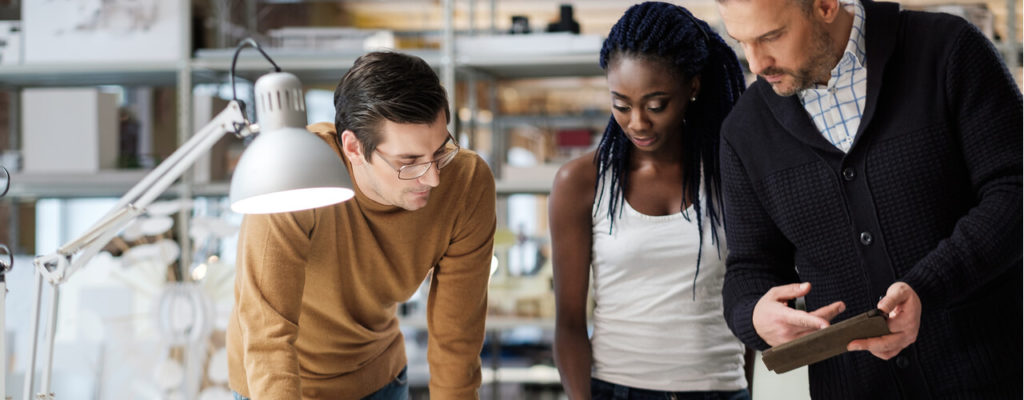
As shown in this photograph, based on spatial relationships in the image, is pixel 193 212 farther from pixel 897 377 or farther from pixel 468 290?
pixel 897 377

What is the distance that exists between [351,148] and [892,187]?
0.72 meters

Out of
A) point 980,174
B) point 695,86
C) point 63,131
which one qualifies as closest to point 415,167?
point 695,86

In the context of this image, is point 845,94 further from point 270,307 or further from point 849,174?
point 270,307

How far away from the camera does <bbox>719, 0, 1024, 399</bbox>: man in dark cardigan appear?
1019mm

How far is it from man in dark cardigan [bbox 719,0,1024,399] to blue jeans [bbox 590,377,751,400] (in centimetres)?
22

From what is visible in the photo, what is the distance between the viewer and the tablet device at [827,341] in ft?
3.12

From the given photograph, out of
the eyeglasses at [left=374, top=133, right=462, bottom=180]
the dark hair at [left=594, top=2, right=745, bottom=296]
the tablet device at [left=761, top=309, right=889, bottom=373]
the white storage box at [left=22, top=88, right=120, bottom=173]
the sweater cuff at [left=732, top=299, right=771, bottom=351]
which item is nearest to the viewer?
the tablet device at [left=761, top=309, right=889, bottom=373]

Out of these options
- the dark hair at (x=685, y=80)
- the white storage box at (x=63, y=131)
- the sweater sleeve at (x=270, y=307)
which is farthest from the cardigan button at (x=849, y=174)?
the white storage box at (x=63, y=131)

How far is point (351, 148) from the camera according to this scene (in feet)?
4.27

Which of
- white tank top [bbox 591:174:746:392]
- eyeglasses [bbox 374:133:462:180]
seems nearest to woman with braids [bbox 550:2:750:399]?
white tank top [bbox 591:174:746:392]

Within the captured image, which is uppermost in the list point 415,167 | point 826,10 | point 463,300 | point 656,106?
point 826,10

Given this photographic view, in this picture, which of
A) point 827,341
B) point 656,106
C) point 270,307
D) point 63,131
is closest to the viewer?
point 827,341

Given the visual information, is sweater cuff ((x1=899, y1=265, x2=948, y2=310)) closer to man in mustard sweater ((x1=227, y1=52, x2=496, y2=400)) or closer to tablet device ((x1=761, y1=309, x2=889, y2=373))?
tablet device ((x1=761, y1=309, x2=889, y2=373))

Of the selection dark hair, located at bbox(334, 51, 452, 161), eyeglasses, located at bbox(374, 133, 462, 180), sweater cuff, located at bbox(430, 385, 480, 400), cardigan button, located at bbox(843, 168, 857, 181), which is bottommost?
sweater cuff, located at bbox(430, 385, 480, 400)
